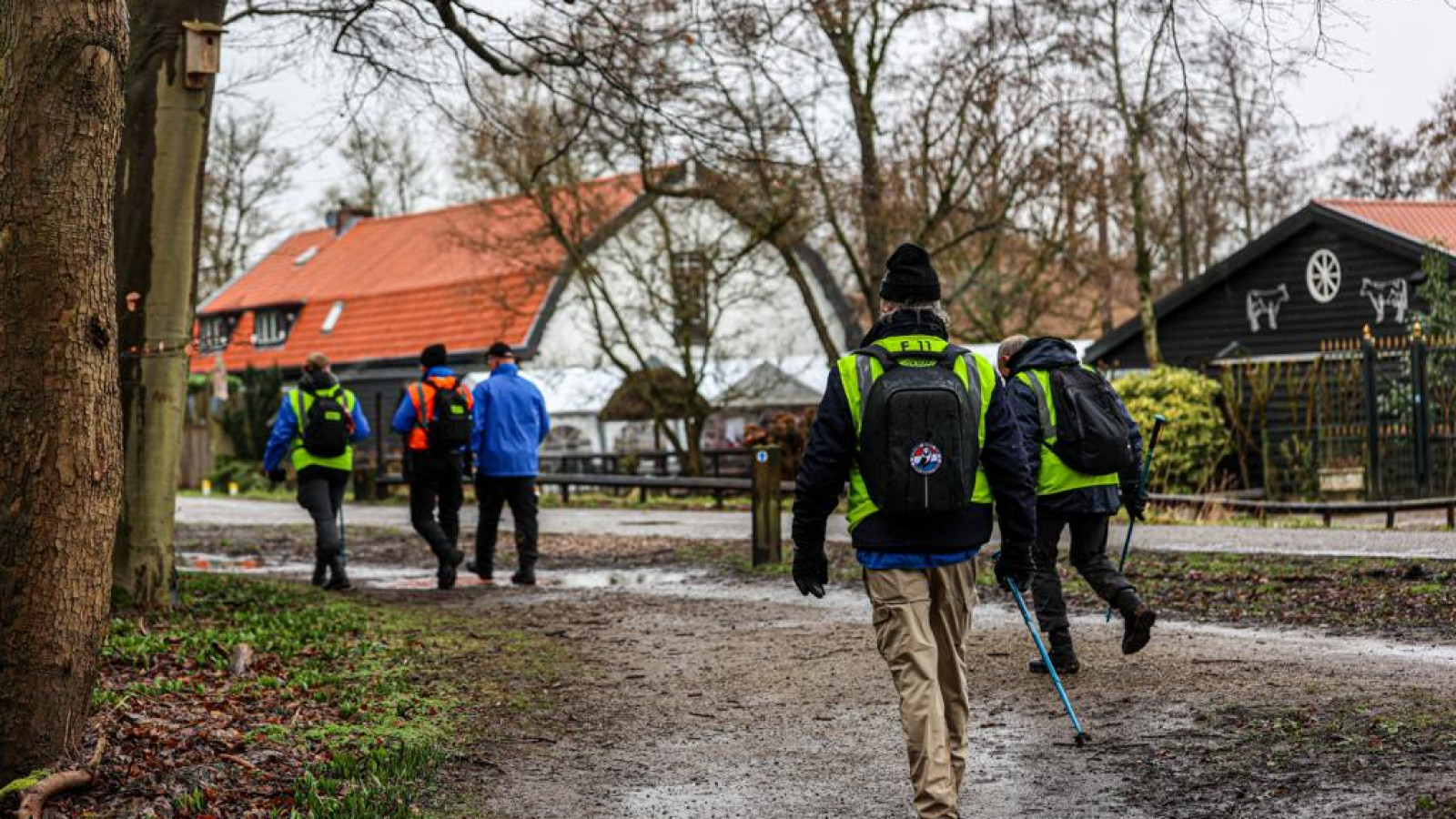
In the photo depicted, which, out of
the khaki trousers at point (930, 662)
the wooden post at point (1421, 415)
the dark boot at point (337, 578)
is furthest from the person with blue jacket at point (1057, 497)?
the wooden post at point (1421, 415)

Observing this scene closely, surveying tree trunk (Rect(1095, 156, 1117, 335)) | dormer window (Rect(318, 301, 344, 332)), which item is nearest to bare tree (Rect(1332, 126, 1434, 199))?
tree trunk (Rect(1095, 156, 1117, 335))

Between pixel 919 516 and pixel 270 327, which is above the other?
pixel 270 327

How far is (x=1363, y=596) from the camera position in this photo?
10953 mm

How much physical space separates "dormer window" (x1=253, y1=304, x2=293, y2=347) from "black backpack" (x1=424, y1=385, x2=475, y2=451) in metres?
37.1

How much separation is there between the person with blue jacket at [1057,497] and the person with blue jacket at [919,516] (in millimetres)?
2499

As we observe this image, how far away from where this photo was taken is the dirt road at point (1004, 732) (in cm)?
600

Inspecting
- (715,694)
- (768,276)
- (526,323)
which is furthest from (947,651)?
(526,323)

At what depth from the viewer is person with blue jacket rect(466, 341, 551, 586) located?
13.5 m

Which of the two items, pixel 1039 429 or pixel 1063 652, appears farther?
pixel 1063 652

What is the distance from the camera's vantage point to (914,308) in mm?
5719

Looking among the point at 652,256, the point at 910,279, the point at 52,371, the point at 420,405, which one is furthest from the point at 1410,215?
the point at 52,371

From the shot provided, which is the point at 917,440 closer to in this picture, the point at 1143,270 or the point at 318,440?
the point at 318,440

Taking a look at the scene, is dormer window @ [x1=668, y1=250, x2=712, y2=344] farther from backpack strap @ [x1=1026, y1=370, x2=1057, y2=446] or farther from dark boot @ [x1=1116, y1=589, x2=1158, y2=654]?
dark boot @ [x1=1116, y1=589, x2=1158, y2=654]

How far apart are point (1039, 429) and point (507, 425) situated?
6.17m
